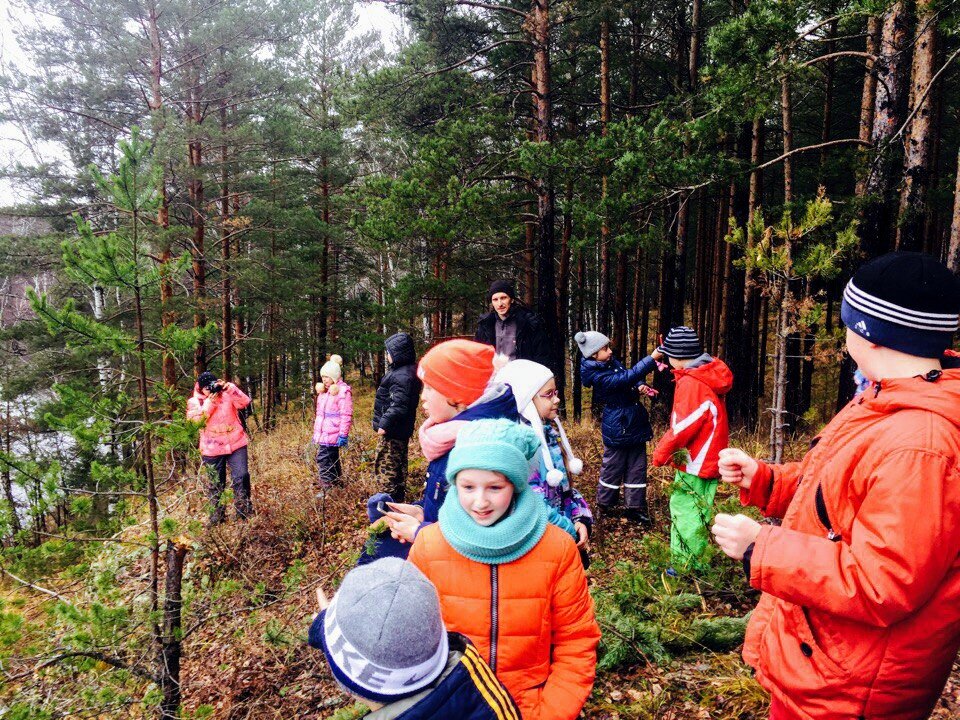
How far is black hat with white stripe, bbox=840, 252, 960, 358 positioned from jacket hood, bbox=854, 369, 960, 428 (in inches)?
4.0

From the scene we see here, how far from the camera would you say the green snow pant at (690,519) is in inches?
160

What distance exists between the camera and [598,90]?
12852 millimetres

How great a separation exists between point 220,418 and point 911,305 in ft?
22.1

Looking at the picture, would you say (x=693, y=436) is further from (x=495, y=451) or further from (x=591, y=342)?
(x=495, y=451)

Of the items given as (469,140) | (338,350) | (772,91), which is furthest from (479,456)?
(338,350)

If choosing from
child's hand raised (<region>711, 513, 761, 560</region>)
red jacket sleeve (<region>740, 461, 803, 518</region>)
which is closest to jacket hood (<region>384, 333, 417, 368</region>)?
red jacket sleeve (<region>740, 461, 803, 518</region>)

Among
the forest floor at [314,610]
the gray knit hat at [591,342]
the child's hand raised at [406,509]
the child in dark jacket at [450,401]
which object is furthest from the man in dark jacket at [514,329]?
the child's hand raised at [406,509]

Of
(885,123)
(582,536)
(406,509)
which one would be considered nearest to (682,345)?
(582,536)

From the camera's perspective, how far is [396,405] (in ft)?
19.4

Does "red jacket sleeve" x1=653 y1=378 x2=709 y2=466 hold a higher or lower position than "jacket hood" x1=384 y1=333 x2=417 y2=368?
lower

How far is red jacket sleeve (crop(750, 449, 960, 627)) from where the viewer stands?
1283 mm

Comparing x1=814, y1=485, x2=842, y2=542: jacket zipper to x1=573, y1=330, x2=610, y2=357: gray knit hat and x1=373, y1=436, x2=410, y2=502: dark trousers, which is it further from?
x1=373, y1=436, x2=410, y2=502: dark trousers

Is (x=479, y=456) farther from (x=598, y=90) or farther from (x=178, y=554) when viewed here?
(x=598, y=90)

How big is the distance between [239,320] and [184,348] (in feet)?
49.9
